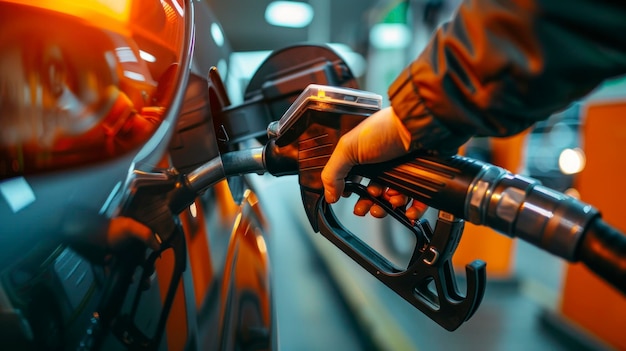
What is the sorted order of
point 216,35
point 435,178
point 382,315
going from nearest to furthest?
point 435,178, point 216,35, point 382,315

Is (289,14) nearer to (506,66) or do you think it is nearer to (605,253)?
(506,66)

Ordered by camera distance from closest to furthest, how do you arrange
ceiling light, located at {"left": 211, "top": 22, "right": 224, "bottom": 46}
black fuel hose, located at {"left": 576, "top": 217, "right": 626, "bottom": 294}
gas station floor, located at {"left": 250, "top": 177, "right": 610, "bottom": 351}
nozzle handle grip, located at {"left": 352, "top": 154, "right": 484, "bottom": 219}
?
black fuel hose, located at {"left": 576, "top": 217, "right": 626, "bottom": 294}, nozzle handle grip, located at {"left": 352, "top": 154, "right": 484, "bottom": 219}, ceiling light, located at {"left": 211, "top": 22, "right": 224, "bottom": 46}, gas station floor, located at {"left": 250, "top": 177, "right": 610, "bottom": 351}

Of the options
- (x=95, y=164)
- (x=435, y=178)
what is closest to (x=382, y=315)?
(x=435, y=178)

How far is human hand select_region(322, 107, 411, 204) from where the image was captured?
0.64m

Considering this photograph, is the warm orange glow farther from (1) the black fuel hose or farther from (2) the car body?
(1) the black fuel hose

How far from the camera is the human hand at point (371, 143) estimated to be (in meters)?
0.64

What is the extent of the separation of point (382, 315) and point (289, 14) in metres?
6.94

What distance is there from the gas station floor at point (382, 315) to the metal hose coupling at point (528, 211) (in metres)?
1.41

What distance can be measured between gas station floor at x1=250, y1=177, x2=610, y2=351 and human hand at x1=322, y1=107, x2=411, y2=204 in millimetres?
1272

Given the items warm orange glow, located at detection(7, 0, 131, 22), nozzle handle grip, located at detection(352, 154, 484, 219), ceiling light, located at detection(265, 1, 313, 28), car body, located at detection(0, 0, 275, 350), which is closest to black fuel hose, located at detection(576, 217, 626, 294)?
nozzle handle grip, located at detection(352, 154, 484, 219)

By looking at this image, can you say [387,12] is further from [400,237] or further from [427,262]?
[427,262]

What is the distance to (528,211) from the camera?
53cm

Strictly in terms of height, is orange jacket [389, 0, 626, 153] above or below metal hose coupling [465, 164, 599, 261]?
above

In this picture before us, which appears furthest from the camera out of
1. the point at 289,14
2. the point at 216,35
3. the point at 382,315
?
the point at 289,14
